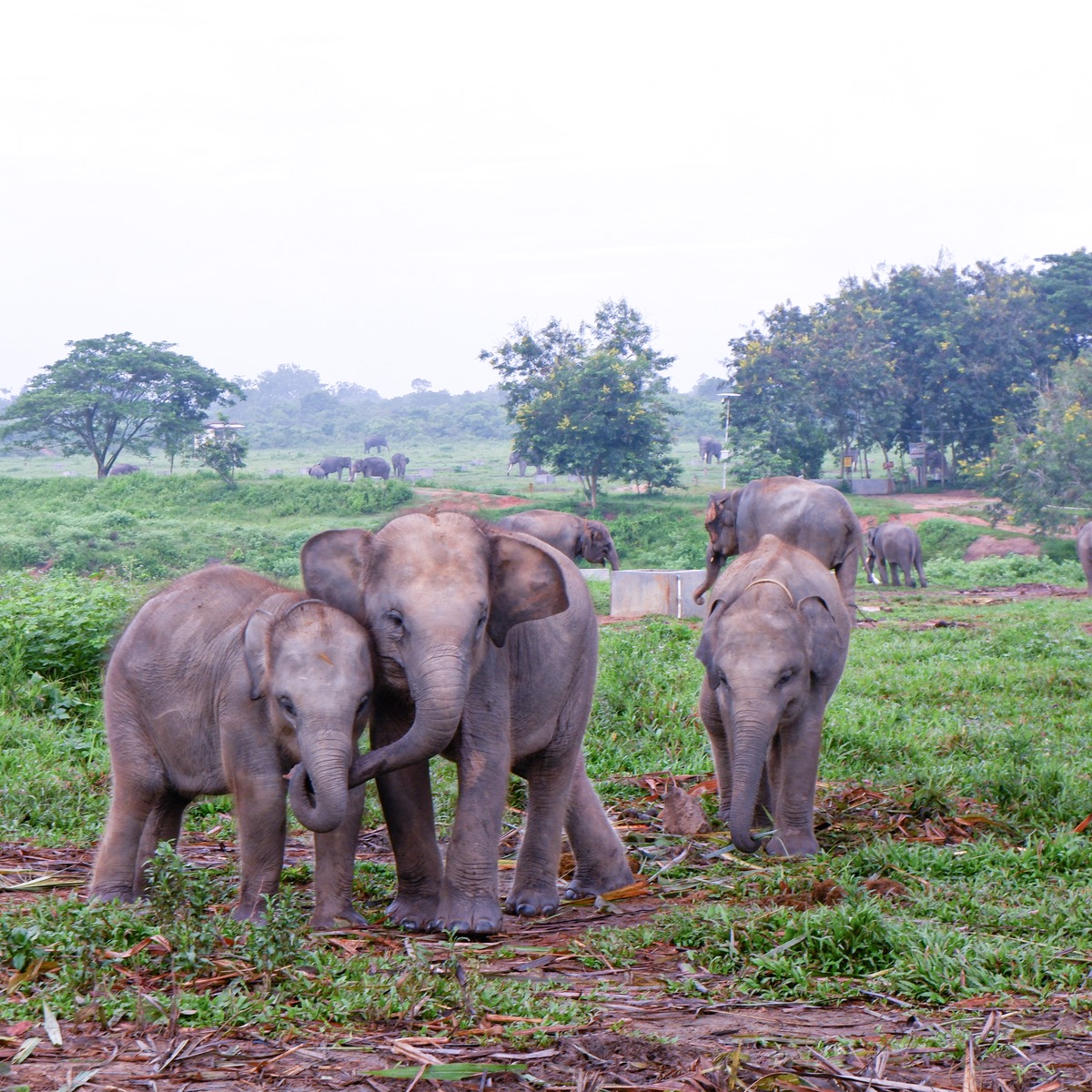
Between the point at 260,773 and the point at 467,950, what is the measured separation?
95 centimetres

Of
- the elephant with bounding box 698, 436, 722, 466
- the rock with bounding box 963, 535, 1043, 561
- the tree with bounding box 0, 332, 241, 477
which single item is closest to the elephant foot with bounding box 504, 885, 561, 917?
the rock with bounding box 963, 535, 1043, 561

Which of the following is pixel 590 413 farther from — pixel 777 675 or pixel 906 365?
pixel 777 675

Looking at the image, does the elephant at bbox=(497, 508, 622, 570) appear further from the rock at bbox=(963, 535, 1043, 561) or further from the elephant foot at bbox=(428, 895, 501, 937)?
the rock at bbox=(963, 535, 1043, 561)

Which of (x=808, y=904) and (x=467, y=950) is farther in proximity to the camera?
(x=808, y=904)

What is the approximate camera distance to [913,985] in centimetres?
410

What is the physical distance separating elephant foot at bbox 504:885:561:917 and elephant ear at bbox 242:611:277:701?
4.77ft

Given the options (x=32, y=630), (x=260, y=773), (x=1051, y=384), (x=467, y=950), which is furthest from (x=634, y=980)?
(x=1051, y=384)

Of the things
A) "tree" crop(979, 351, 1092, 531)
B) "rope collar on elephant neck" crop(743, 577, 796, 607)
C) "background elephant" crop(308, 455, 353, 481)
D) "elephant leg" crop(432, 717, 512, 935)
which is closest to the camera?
"elephant leg" crop(432, 717, 512, 935)

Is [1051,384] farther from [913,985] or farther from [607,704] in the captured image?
[913,985]

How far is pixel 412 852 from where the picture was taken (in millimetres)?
5086

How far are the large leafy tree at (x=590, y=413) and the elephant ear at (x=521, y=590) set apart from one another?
3281 cm

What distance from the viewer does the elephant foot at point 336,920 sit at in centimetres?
478

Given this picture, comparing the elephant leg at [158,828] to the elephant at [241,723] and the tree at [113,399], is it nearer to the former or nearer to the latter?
the elephant at [241,723]

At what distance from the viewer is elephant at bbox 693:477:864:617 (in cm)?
1252
